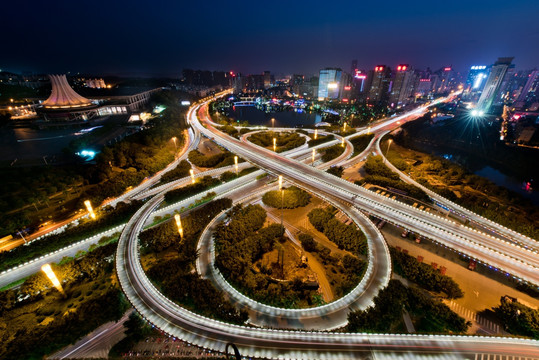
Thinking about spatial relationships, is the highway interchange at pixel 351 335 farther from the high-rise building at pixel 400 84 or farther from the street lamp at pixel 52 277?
the high-rise building at pixel 400 84

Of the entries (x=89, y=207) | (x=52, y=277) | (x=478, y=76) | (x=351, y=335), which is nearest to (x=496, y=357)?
(x=351, y=335)

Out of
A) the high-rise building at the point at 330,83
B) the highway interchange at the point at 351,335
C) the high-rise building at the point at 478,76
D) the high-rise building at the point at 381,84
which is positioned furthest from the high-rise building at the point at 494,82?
the highway interchange at the point at 351,335

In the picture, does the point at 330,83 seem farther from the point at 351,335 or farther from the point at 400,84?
the point at 351,335

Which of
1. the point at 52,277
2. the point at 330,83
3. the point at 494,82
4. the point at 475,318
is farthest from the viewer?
the point at 330,83

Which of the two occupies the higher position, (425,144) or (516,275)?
(516,275)

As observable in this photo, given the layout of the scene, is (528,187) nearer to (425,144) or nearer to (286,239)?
(425,144)

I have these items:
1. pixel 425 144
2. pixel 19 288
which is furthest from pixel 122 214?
pixel 425 144
